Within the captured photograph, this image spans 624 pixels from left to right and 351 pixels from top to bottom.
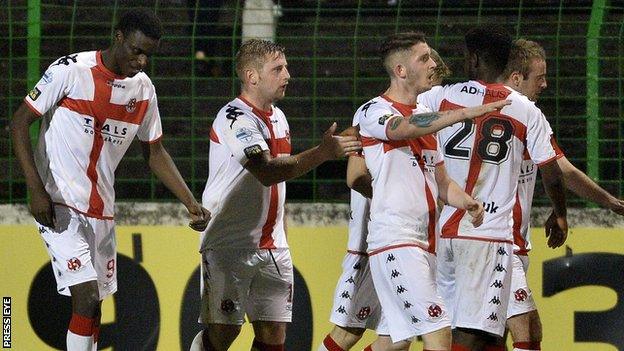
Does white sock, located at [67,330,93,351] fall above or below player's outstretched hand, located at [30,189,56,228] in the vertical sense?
below

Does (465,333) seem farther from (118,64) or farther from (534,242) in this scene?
(118,64)

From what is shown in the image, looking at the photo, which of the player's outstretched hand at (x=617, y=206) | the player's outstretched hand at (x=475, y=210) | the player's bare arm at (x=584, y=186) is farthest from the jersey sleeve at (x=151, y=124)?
the player's outstretched hand at (x=617, y=206)

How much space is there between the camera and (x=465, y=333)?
306 inches

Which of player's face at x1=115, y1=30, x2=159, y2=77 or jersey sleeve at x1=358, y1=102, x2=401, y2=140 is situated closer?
jersey sleeve at x1=358, y1=102, x2=401, y2=140

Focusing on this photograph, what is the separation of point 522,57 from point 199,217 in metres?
2.17

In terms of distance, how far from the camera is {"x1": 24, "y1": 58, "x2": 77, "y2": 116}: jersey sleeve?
765cm

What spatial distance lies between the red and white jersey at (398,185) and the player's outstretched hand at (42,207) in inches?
68.4

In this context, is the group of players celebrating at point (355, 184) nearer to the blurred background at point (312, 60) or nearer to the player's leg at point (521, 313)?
the player's leg at point (521, 313)

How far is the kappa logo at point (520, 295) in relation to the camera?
820 cm

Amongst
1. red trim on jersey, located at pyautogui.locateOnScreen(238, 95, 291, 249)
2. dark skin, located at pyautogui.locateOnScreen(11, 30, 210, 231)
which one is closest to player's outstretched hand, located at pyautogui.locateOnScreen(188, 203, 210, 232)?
dark skin, located at pyautogui.locateOnScreen(11, 30, 210, 231)

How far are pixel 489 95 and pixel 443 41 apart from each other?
197cm

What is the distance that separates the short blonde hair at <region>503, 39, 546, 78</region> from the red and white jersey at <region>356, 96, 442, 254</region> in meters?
1.19

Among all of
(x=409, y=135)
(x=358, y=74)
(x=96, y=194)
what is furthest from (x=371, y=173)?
(x=358, y=74)

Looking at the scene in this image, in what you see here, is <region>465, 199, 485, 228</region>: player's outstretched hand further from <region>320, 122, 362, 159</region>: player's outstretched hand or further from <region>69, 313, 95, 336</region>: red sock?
<region>69, 313, 95, 336</region>: red sock
